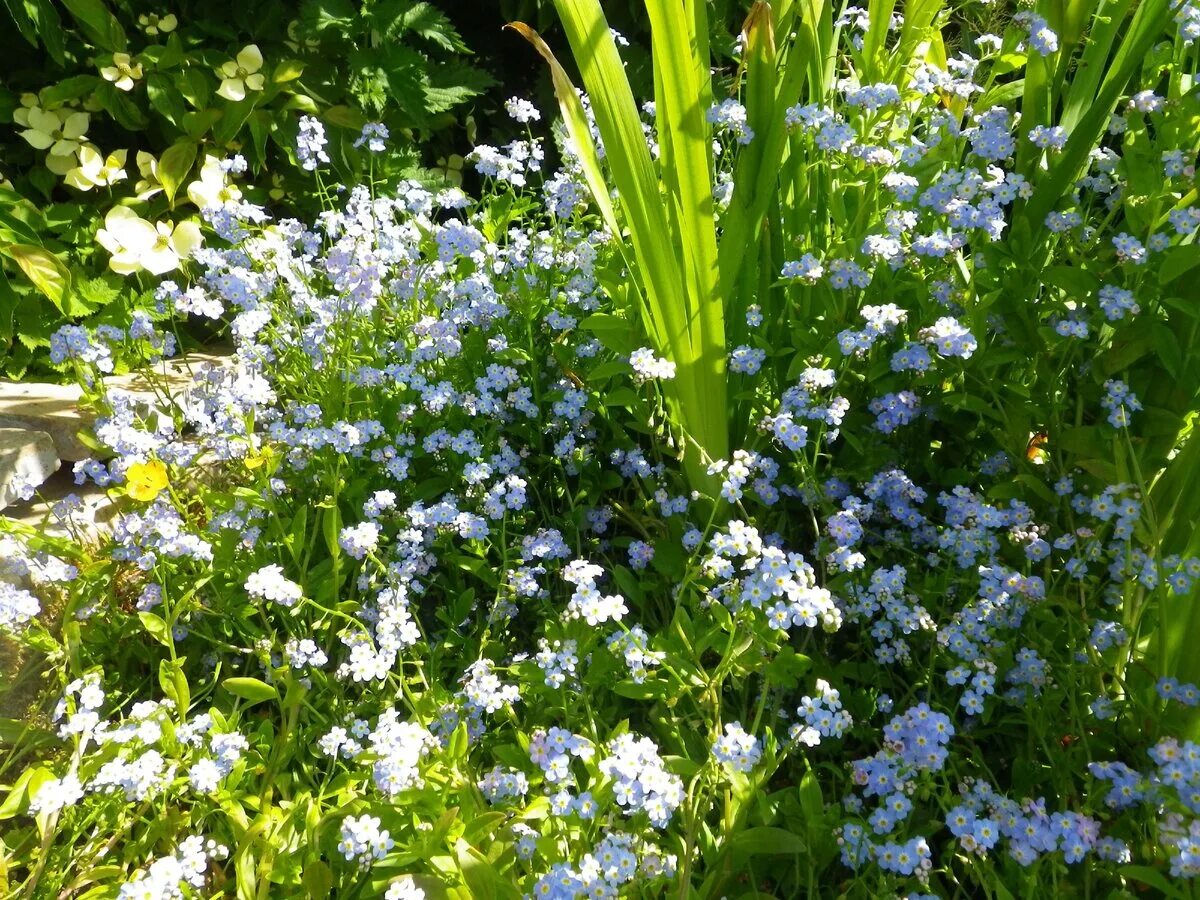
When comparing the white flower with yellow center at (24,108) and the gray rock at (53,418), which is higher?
the white flower with yellow center at (24,108)

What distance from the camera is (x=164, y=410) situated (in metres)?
2.43

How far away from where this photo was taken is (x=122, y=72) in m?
3.04

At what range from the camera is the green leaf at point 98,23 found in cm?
291

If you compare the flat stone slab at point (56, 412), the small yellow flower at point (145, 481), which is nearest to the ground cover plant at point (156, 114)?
the flat stone slab at point (56, 412)

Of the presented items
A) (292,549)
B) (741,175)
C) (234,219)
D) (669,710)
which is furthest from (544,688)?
(234,219)

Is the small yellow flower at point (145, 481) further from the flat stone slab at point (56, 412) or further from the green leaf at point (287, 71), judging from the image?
the green leaf at point (287, 71)

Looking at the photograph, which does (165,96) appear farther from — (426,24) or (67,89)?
(426,24)

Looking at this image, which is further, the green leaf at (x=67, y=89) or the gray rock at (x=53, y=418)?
the green leaf at (x=67, y=89)

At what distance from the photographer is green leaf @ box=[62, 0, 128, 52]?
2.91 metres

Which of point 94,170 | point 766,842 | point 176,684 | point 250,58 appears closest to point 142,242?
point 94,170

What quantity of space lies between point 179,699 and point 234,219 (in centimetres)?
118

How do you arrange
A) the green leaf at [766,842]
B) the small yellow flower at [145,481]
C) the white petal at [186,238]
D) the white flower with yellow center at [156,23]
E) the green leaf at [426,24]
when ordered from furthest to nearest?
the green leaf at [426,24], the white flower with yellow center at [156,23], the white petal at [186,238], the small yellow flower at [145,481], the green leaf at [766,842]

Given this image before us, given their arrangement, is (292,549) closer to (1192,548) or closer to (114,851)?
(114,851)

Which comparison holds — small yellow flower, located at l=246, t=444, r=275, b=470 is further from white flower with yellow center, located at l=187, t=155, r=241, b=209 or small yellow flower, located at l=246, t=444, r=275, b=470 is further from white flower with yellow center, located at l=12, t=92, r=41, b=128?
white flower with yellow center, located at l=12, t=92, r=41, b=128
